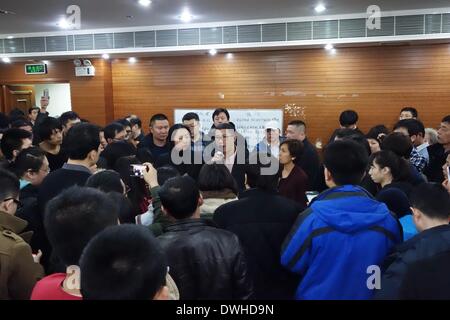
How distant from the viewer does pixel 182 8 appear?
5684 mm

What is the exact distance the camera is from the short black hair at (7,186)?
2.14 m

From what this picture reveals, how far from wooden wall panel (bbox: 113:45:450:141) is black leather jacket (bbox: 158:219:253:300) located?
227 inches

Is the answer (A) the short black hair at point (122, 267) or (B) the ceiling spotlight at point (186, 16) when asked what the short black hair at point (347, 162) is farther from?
(B) the ceiling spotlight at point (186, 16)

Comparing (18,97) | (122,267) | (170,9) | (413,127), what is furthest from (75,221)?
(18,97)

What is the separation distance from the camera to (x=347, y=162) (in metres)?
2.04

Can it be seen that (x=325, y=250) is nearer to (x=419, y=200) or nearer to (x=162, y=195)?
(x=419, y=200)

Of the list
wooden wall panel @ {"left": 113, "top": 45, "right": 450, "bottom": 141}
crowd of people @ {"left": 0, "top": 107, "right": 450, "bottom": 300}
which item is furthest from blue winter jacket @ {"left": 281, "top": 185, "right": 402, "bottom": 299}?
wooden wall panel @ {"left": 113, "top": 45, "right": 450, "bottom": 141}

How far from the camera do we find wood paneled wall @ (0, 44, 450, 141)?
671 cm

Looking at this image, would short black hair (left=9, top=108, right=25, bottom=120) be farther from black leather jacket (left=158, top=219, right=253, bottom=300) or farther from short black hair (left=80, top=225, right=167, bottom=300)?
A: short black hair (left=80, top=225, right=167, bottom=300)

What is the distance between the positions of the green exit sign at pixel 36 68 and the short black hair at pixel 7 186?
24.0 feet

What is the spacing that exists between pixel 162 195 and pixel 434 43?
630 centimetres

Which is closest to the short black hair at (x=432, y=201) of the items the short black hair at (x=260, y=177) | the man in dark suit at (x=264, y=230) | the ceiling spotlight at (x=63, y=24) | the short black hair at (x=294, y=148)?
the man in dark suit at (x=264, y=230)

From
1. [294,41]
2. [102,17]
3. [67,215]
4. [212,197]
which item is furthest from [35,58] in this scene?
[67,215]
